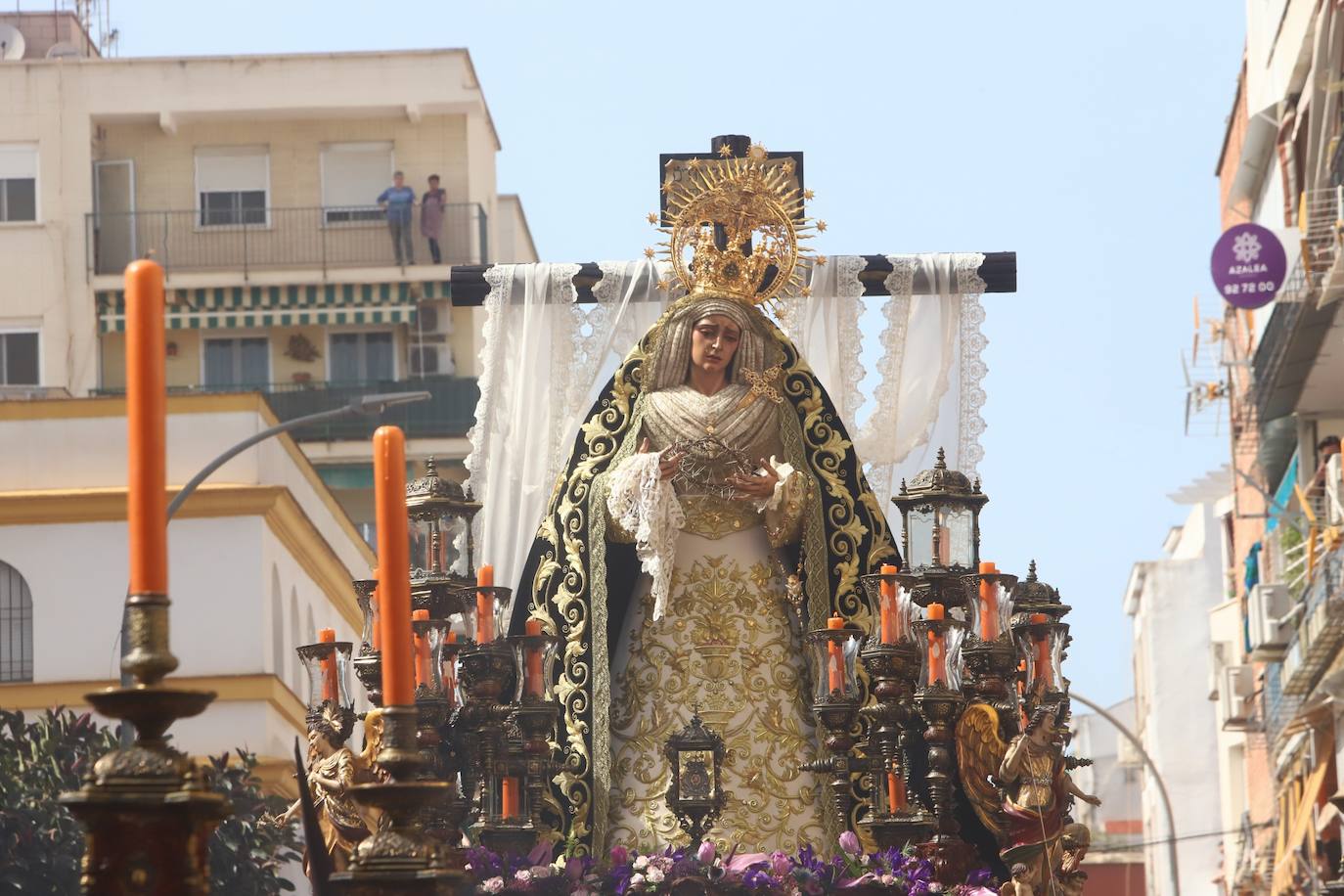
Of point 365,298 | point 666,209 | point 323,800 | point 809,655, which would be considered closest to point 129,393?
point 323,800

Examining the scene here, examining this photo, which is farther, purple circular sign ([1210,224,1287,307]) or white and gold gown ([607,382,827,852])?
purple circular sign ([1210,224,1287,307])

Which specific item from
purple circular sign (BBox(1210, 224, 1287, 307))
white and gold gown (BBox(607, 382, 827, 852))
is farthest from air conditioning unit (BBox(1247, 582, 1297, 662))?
white and gold gown (BBox(607, 382, 827, 852))

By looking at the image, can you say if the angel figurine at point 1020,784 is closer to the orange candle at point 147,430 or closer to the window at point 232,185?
the orange candle at point 147,430

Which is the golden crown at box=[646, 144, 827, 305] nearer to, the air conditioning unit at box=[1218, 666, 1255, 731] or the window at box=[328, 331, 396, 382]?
the air conditioning unit at box=[1218, 666, 1255, 731]

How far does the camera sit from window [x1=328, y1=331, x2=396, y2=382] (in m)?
43.6

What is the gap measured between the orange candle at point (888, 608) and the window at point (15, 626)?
67.7 ft

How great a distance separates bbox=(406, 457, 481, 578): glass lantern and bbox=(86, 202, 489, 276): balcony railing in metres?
33.5

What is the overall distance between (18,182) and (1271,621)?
68.0 ft

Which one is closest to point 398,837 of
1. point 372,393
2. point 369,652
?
point 369,652

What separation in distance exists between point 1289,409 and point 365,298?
16007mm

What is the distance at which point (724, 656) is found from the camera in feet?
36.3

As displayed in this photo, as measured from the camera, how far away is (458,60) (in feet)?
144

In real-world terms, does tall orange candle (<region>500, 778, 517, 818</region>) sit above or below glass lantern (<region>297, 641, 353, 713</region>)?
below

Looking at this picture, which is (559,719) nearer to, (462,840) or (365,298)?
(462,840)
